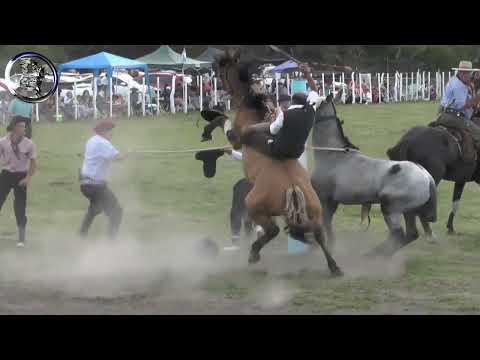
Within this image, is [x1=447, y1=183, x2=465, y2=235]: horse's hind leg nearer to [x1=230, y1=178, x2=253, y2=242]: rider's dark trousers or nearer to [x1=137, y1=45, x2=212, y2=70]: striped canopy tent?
[x1=230, y1=178, x2=253, y2=242]: rider's dark trousers

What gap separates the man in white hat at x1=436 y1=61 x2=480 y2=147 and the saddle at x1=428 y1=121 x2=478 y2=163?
9 centimetres

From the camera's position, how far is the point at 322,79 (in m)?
37.7

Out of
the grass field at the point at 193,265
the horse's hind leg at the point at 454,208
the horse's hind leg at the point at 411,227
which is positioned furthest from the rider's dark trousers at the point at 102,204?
the horse's hind leg at the point at 454,208

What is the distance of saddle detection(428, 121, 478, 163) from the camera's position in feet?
37.0

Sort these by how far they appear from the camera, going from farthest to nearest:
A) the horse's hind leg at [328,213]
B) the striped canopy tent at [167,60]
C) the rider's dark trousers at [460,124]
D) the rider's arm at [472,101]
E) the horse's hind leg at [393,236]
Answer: the striped canopy tent at [167,60], the rider's arm at [472,101], the rider's dark trousers at [460,124], the horse's hind leg at [328,213], the horse's hind leg at [393,236]

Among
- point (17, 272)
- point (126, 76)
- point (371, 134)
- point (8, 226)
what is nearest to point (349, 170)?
point (17, 272)

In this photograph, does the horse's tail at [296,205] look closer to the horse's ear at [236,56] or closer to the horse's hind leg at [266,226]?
the horse's hind leg at [266,226]

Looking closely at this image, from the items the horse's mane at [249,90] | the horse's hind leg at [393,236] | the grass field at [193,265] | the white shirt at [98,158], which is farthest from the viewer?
the white shirt at [98,158]

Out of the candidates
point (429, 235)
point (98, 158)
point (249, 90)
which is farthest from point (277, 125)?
point (429, 235)

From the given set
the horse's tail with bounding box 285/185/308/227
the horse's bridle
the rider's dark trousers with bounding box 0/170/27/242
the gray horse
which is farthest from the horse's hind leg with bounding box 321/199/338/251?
the rider's dark trousers with bounding box 0/170/27/242

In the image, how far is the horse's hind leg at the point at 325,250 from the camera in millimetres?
8625

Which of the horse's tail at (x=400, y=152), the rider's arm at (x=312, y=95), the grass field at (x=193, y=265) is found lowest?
the grass field at (x=193, y=265)

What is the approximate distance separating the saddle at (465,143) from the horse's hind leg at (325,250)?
10.6 feet

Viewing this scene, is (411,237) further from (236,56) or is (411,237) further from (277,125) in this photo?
(236,56)
